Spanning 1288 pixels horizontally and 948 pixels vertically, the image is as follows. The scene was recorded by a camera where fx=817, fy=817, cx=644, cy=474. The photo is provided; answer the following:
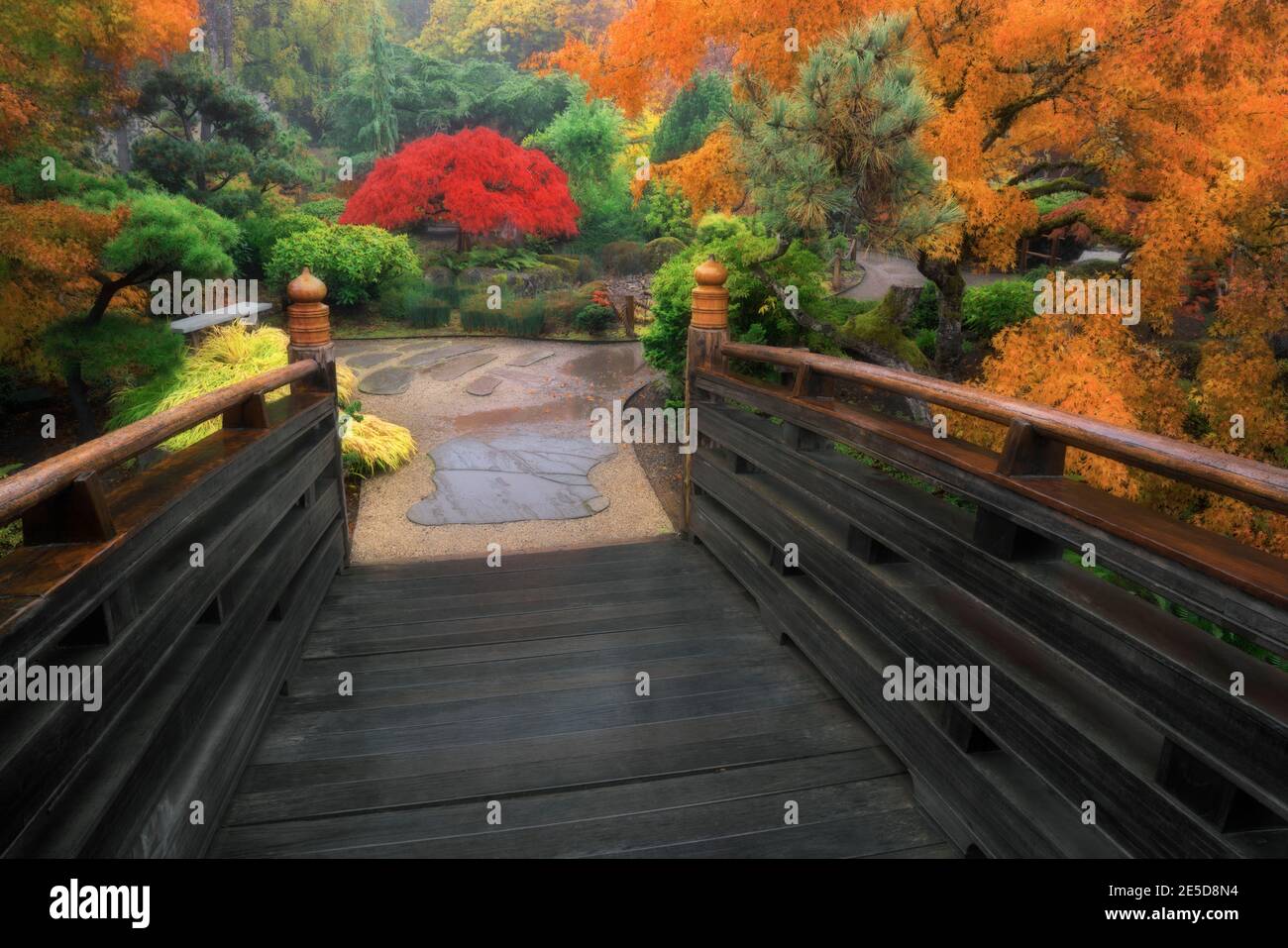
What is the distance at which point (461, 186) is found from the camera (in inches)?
537

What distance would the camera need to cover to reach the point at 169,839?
166 cm

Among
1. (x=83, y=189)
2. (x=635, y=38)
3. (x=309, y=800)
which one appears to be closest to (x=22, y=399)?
(x=83, y=189)

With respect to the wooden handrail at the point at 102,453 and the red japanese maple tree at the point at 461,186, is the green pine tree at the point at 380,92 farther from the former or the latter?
the wooden handrail at the point at 102,453

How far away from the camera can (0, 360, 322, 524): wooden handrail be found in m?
1.33

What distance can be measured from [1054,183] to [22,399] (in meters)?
11.6

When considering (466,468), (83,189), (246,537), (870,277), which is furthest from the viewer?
(870,277)

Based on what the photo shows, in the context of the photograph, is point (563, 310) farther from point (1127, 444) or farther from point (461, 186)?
point (1127, 444)

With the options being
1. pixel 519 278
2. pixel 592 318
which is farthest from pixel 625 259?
pixel 592 318

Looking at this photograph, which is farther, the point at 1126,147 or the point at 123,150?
the point at 123,150

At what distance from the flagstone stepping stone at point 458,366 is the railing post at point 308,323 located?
5.96 metres

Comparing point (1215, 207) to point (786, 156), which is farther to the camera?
point (1215, 207)

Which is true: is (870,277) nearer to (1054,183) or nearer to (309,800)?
(1054,183)

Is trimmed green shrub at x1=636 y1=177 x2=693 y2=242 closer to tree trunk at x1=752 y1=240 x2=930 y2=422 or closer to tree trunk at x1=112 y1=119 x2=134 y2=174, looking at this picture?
tree trunk at x1=752 y1=240 x2=930 y2=422

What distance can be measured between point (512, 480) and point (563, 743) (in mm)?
4183
